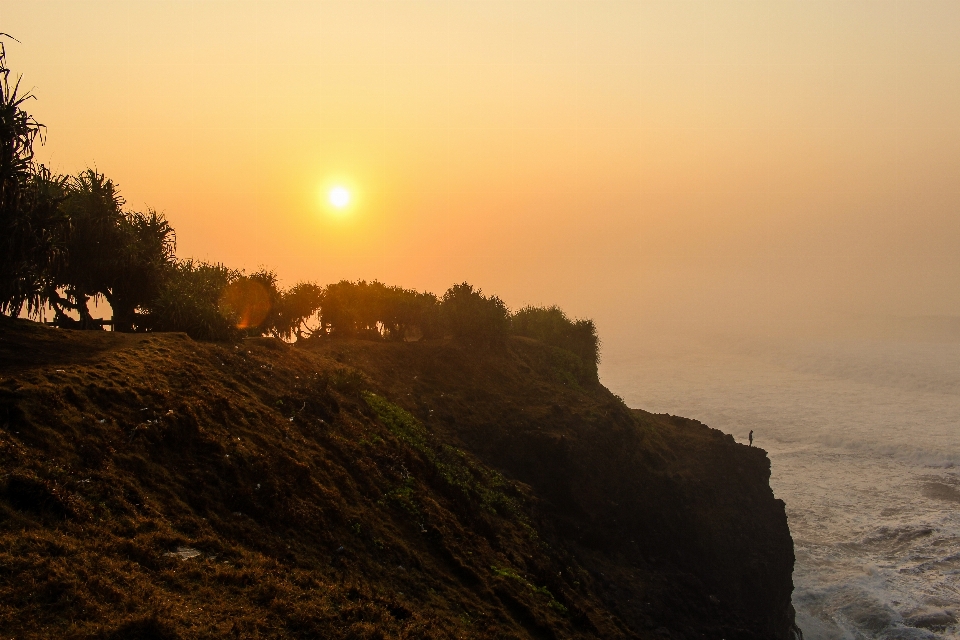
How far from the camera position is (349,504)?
20062 mm

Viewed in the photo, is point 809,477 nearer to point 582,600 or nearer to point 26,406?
point 582,600

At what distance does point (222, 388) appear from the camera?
22.7 m

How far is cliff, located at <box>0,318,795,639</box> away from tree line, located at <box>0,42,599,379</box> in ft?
11.2

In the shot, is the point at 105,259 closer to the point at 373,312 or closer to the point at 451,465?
the point at 451,465

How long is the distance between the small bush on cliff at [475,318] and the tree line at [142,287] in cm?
8

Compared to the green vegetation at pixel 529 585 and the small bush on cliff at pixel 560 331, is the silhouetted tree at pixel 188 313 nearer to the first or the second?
the green vegetation at pixel 529 585

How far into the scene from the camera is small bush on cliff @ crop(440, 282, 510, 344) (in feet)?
157

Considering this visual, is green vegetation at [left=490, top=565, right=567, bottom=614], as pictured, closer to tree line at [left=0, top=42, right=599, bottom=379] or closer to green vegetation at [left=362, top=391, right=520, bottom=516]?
green vegetation at [left=362, top=391, right=520, bottom=516]

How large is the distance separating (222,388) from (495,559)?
37.5ft

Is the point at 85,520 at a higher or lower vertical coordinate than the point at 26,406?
lower

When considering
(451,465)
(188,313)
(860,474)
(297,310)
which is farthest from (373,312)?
(860,474)

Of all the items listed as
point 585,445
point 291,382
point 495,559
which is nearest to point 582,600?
point 495,559

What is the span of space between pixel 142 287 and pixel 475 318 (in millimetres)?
23111

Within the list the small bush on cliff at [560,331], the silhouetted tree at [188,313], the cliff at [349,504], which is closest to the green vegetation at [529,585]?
the cliff at [349,504]
